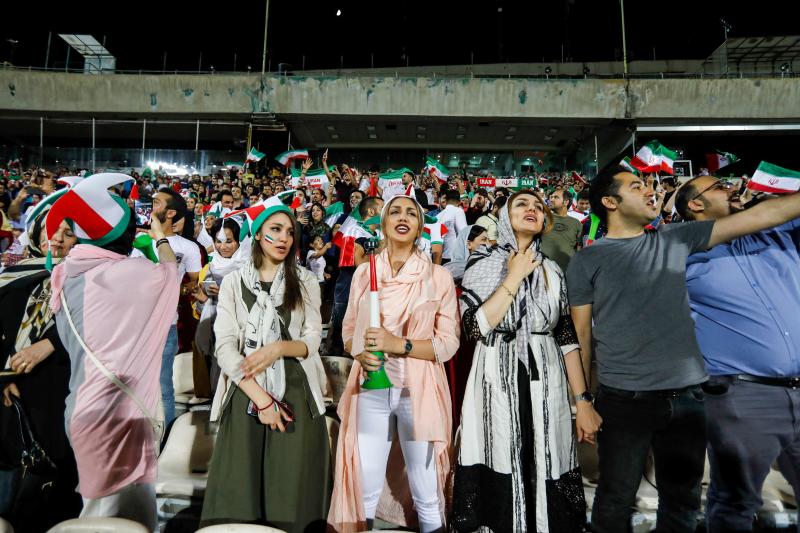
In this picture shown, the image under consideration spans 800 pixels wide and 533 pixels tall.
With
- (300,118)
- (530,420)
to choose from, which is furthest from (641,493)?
(300,118)

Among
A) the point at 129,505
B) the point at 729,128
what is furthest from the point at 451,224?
the point at 729,128

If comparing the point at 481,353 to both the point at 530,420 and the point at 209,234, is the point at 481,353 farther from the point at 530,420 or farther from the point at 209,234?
the point at 209,234

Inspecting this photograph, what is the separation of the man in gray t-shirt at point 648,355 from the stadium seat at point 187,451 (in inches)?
72.9

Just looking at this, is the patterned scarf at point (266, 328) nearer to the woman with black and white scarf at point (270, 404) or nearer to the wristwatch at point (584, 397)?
the woman with black and white scarf at point (270, 404)

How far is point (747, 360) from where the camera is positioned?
187 centimetres

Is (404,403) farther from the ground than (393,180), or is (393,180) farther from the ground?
(393,180)

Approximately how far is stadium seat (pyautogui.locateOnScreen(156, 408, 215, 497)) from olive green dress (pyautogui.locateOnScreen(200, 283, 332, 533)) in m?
0.61

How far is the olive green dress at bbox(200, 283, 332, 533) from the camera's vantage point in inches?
75.4

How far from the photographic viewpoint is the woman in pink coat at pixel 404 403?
2041mm

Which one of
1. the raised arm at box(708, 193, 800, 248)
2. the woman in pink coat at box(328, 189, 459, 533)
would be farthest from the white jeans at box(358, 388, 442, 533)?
the raised arm at box(708, 193, 800, 248)

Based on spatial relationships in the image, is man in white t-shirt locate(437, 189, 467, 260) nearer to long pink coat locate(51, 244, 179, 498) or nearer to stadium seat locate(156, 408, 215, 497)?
stadium seat locate(156, 408, 215, 497)

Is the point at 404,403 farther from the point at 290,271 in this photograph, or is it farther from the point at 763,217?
the point at 763,217

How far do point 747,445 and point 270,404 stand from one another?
175 cm

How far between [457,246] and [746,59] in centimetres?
2449
